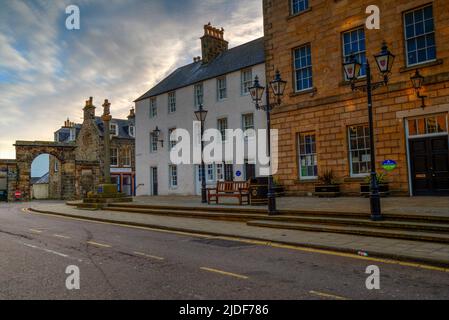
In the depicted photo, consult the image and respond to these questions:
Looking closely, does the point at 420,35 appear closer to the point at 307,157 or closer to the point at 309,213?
the point at 307,157

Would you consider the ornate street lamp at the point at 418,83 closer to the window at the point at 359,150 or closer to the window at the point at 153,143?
the window at the point at 359,150

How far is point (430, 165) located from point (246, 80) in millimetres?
12859

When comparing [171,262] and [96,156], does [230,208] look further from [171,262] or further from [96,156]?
[96,156]

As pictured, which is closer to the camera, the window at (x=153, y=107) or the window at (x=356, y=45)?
the window at (x=356, y=45)

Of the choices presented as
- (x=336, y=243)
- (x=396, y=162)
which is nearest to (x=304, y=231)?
(x=336, y=243)

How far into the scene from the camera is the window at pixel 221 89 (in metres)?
26.0

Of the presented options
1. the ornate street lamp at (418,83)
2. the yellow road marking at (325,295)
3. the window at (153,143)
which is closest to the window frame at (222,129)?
the window at (153,143)

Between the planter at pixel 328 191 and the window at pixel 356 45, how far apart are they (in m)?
5.23

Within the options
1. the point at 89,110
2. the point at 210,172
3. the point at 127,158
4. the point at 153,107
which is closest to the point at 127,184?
the point at 127,158

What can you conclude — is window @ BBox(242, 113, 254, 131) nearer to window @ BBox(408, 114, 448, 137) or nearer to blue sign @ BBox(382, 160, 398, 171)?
blue sign @ BBox(382, 160, 398, 171)

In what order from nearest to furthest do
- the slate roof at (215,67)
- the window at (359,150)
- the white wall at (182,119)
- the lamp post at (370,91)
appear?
1. the lamp post at (370,91)
2. the window at (359,150)
3. the white wall at (182,119)
4. the slate roof at (215,67)

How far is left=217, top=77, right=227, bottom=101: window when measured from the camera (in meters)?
26.0

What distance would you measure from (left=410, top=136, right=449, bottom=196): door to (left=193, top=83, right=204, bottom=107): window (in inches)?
620
